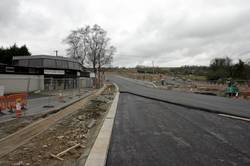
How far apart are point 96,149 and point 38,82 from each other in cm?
3852

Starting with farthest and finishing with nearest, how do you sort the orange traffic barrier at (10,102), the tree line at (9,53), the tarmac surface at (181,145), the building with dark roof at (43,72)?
the tree line at (9,53) < the building with dark roof at (43,72) < the orange traffic barrier at (10,102) < the tarmac surface at (181,145)

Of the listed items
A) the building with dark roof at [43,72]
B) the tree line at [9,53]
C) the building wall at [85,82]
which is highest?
the tree line at [9,53]

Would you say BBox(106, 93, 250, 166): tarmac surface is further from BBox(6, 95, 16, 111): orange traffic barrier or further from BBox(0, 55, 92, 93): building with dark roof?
BBox(0, 55, 92, 93): building with dark roof

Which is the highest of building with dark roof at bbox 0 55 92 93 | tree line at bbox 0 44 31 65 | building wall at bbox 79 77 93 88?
tree line at bbox 0 44 31 65

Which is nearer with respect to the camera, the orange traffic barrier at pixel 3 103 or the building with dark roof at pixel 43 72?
the orange traffic barrier at pixel 3 103

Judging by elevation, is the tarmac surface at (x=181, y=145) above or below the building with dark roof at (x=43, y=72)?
below

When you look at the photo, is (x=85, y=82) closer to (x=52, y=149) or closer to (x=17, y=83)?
(x=17, y=83)

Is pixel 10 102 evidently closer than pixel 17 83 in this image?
Yes

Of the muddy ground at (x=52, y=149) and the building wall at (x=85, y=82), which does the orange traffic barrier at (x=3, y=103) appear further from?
the building wall at (x=85, y=82)

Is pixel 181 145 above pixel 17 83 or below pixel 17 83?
below

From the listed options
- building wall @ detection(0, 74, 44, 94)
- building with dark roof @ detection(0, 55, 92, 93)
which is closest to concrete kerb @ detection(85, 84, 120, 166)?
building wall @ detection(0, 74, 44, 94)

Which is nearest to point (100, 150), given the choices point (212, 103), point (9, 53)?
point (212, 103)

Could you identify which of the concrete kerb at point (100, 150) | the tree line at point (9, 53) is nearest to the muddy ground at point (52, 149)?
the concrete kerb at point (100, 150)

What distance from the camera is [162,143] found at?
6.73 meters
